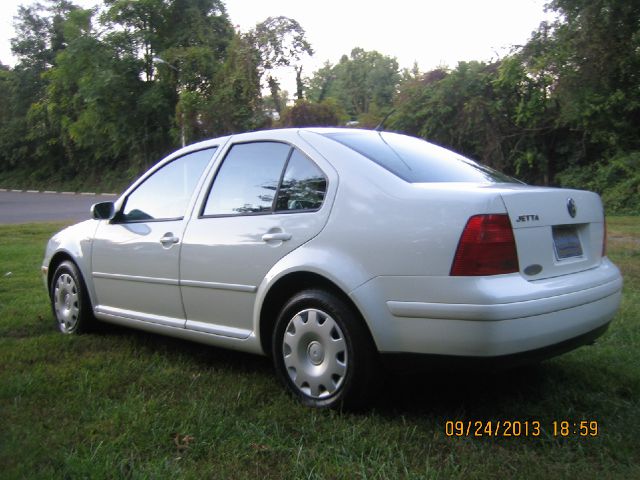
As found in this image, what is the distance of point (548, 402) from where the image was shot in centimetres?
321

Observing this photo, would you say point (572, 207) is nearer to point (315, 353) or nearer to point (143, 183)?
point (315, 353)

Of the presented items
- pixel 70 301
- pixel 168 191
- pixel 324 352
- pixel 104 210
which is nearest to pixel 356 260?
pixel 324 352

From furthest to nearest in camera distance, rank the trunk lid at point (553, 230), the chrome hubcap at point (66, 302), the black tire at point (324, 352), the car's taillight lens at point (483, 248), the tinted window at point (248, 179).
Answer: the chrome hubcap at point (66, 302), the tinted window at point (248, 179), the black tire at point (324, 352), the trunk lid at point (553, 230), the car's taillight lens at point (483, 248)

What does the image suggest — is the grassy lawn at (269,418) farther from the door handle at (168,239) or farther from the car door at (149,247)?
the door handle at (168,239)

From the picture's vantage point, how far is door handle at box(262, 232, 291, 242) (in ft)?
10.8

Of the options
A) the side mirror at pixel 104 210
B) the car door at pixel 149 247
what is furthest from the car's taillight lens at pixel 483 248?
the side mirror at pixel 104 210

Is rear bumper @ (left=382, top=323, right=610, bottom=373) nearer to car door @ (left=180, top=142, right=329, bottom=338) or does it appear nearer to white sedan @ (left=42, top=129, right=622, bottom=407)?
white sedan @ (left=42, top=129, right=622, bottom=407)

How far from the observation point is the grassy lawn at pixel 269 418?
2541 millimetres

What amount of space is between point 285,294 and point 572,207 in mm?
1533

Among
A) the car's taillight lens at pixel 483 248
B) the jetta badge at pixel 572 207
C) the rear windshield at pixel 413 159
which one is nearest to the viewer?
the car's taillight lens at pixel 483 248

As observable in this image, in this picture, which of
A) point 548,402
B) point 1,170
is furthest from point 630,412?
point 1,170

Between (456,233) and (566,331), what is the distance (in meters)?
0.72

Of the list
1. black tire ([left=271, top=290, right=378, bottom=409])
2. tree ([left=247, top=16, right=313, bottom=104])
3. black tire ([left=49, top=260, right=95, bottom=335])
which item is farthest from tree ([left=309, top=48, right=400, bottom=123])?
black tire ([left=271, top=290, right=378, bottom=409])

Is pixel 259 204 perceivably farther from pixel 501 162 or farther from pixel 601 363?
pixel 501 162
